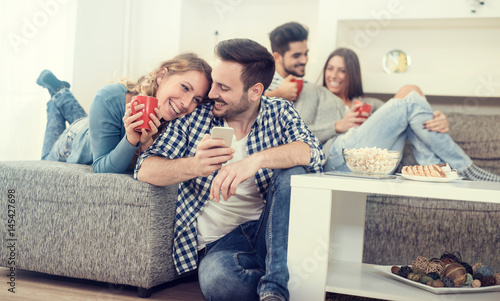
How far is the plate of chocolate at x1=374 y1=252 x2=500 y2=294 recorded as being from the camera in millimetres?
1379

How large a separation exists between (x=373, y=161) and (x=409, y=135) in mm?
1003

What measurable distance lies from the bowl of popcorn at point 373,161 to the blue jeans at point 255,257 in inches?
7.0

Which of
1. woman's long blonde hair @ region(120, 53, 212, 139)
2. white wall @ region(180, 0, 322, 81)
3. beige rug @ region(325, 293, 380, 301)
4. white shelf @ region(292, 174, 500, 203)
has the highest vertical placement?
white wall @ region(180, 0, 322, 81)

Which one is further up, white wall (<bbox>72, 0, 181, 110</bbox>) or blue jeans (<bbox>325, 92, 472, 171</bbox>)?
white wall (<bbox>72, 0, 181, 110</bbox>)

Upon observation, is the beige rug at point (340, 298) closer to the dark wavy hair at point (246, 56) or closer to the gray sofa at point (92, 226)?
the gray sofa at point (92, 226)

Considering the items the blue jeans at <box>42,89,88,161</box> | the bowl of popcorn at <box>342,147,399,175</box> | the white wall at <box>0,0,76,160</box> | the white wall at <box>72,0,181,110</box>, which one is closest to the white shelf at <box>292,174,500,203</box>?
the bowl of popcorn at <box>342,147,399,175</box>

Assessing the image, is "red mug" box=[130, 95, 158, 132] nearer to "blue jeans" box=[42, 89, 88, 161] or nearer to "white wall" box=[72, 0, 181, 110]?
"blue jeans" box=[42, 89, 88, 161]

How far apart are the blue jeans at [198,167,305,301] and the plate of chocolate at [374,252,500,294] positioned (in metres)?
0.37

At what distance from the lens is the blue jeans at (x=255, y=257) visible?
132 centimetres

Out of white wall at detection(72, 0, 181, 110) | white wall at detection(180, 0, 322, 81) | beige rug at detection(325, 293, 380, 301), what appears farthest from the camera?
white wall at detection(180, 0, 322, 81)

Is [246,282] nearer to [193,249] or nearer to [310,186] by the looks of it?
[193,249]

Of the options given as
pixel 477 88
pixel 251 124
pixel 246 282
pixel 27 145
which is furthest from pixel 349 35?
pixel 246 282

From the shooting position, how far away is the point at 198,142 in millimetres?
1582

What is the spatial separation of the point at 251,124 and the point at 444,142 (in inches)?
43.7
